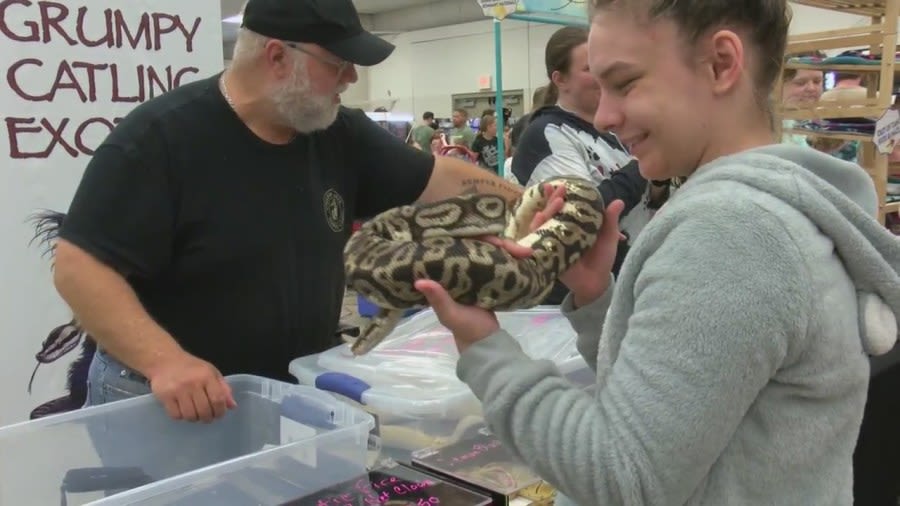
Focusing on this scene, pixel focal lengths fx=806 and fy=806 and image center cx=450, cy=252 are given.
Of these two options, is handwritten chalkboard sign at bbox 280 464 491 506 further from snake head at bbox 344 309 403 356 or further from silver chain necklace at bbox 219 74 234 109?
silver chain necklace at bbox 219 74 234 109

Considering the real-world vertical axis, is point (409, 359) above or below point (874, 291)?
below

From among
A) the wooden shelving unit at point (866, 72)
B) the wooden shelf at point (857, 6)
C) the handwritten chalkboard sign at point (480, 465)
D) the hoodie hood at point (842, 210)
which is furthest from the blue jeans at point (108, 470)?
the wooden shelf at point (857, 6)

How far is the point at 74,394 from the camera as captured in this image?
9.25 ft

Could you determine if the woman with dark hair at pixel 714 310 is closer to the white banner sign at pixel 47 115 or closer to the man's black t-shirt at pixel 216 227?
the man's black t-shirt at pixel 216 227

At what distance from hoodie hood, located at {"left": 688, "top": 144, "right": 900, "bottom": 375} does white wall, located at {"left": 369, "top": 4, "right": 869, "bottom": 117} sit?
13938 mm

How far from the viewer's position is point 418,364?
71.8 inches

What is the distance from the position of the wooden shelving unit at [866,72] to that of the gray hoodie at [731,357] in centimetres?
284

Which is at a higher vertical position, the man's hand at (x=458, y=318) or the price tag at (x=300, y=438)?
the man's hand at (x=458, y=318)

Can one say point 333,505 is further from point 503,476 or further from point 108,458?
point 108,458

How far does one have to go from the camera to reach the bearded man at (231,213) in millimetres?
1744

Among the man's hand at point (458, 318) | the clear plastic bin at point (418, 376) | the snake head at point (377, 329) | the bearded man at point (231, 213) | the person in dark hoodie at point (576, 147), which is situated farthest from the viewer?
the person in dark hoodie at point (576, 147)

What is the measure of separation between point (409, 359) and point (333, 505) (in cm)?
57

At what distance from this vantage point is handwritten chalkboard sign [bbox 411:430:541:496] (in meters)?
1.48

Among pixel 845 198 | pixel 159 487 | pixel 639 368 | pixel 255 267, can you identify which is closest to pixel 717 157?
pixel 845 198
